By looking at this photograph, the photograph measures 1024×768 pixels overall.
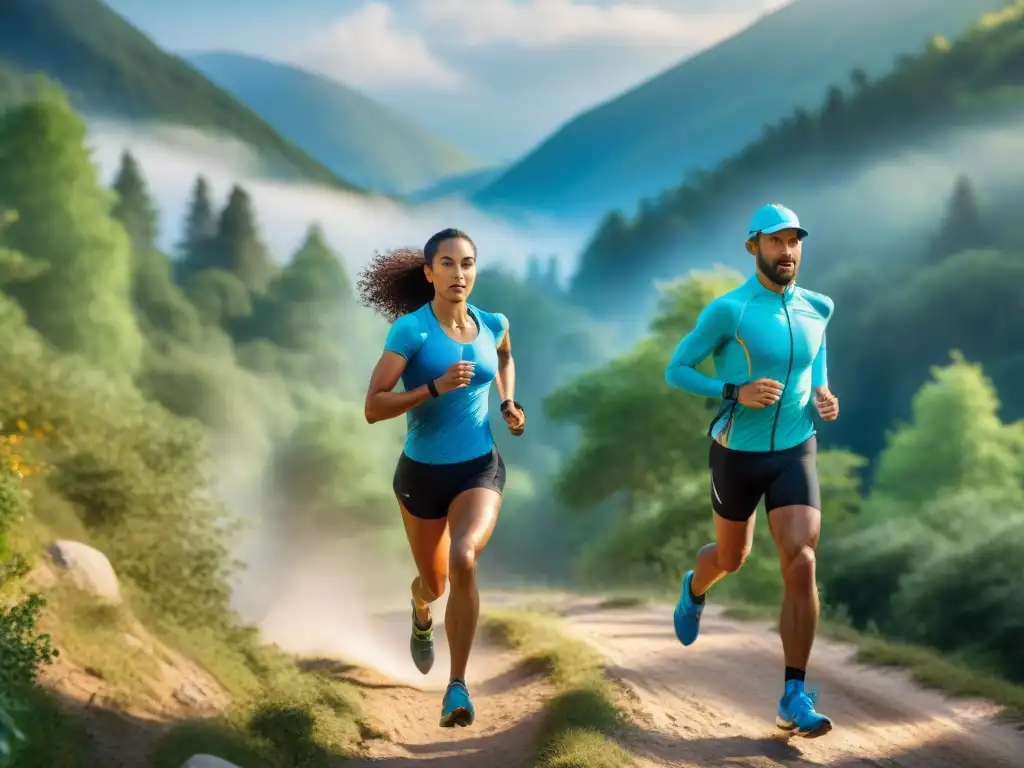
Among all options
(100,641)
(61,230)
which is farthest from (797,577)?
(61,230)

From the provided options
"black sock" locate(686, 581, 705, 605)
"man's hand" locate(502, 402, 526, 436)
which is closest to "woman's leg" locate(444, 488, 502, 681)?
"man's hand" locate(502, 402, 526, 436)

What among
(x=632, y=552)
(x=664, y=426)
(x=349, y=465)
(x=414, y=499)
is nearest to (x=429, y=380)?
(x=414, y=499)

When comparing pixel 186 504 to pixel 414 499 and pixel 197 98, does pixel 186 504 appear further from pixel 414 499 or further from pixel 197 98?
pixel 197 98

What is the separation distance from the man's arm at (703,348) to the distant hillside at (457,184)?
37.8m

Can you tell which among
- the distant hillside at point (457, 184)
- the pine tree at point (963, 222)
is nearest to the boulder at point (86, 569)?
the pine tree at point (963, 222)

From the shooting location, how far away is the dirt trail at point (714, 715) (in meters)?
6.29

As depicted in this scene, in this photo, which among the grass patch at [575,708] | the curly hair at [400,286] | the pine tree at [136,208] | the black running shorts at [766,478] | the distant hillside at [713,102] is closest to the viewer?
the grass patch at [575,708]

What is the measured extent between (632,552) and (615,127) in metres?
26.0

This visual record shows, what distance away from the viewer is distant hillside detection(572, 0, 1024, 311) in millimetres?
38094

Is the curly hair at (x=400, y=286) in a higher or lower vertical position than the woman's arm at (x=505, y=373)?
higher

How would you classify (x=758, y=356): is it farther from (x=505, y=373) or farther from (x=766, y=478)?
(x=505, y=373)

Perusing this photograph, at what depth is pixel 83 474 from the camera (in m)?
8.97

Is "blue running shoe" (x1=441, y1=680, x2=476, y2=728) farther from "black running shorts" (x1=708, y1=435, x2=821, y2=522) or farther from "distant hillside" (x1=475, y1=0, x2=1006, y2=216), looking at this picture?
"distant hillside" (x1=475, y1=0, x2=1006, y2=216)

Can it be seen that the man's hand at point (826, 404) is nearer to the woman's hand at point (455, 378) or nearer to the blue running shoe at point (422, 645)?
the woman's hand at point (455, 378)
